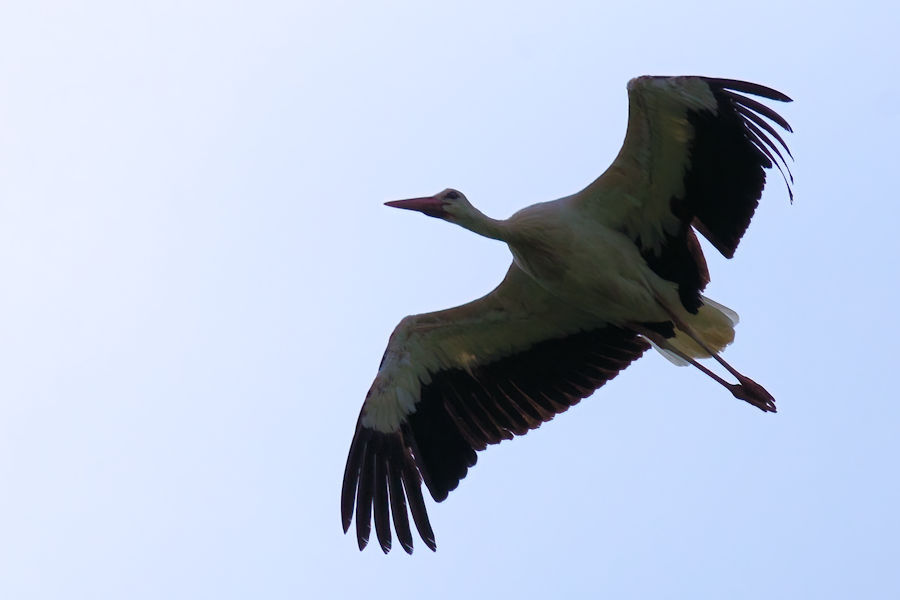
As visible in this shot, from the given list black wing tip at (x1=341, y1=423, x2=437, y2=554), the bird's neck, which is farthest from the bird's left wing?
the bird's neck

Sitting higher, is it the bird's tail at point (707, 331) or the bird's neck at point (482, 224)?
the bird's neck at point (482, 224)

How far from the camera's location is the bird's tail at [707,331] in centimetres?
936

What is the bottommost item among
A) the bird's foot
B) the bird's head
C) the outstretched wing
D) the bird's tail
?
the bird's foot

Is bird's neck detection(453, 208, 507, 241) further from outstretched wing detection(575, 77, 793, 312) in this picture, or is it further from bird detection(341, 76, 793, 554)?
outstretched wing detection(575, 77, 793, 312)

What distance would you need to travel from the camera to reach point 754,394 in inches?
375

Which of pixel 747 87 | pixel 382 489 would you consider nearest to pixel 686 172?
pixel 747 87

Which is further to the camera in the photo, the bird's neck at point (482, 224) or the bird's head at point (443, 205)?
the bird's head at point (443, 205)

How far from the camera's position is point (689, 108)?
8.73m

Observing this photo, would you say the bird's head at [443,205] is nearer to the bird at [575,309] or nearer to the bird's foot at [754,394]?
the bird at [575,309]

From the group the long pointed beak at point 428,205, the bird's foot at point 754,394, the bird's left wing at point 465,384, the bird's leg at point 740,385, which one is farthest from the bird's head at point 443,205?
the bird's foot at point 754,394

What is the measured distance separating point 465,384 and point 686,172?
1.96 metres

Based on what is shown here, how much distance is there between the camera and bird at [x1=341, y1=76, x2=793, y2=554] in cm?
885

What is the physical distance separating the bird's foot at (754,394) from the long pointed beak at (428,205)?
216 centimetres

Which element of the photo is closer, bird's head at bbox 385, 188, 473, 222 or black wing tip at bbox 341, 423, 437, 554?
bird's head at bbox 385, 188, 473, 222
